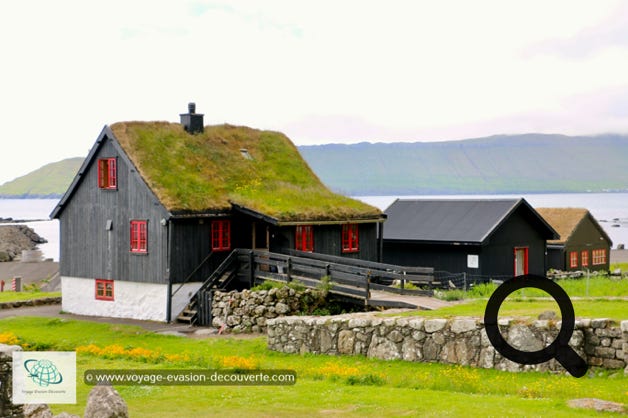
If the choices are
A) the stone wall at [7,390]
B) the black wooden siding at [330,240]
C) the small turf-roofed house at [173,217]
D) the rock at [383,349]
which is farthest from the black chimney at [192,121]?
the stone wall at [7,390]

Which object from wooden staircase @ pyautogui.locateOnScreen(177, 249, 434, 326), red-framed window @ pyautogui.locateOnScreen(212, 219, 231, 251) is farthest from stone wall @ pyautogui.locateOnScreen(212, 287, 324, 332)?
red-framed window @ pyautogui.locateOnScreen(212, 219, 231, 251)

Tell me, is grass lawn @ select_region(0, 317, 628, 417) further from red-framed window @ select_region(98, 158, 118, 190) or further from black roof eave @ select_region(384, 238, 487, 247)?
black roof eave @ select_region(384, 238, 487, 247)

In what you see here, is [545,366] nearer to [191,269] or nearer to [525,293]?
[525,293]

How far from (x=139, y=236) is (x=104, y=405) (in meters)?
23.4

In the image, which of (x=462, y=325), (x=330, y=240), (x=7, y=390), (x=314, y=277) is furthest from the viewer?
(x=330, y=240)

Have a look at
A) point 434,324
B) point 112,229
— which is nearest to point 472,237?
point 112,229

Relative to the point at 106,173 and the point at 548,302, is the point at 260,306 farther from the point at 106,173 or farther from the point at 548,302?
the point at 106,173

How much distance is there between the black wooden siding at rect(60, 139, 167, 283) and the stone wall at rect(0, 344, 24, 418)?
20.9 m

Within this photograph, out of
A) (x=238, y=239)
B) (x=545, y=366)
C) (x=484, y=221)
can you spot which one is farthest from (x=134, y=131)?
(x=545, y=366)

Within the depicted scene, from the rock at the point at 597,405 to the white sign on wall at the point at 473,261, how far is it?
27.1 m

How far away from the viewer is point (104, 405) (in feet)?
50.0

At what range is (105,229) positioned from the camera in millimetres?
39844

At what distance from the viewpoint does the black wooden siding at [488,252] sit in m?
45.2

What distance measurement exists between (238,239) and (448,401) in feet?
72.3
